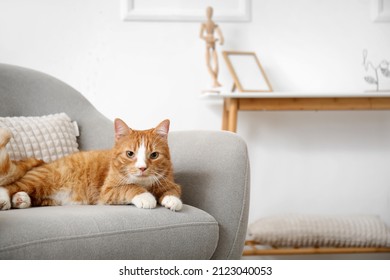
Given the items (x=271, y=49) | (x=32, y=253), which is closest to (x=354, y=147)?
(x=271, y=49)

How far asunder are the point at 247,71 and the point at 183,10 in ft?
1.37

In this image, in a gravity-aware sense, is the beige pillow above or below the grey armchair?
below

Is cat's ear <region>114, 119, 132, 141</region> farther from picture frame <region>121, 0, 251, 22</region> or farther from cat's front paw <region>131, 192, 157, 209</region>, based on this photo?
picture frame <region>121, 0, 251, 22</region>

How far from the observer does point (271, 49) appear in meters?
2.36

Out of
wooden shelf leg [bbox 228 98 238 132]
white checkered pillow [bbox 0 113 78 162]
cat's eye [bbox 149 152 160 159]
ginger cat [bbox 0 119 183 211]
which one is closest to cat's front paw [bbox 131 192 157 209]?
ginger cat [bbox 0 119 183 211]

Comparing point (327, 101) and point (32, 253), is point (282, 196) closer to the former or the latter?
point (327, 101)

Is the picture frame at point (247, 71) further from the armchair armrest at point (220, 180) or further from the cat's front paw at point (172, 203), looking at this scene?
→ the cat's front paw at point (172, 203)

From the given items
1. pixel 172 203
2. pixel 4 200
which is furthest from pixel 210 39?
pixel 4 200

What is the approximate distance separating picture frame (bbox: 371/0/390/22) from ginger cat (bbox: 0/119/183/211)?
152 centimetres

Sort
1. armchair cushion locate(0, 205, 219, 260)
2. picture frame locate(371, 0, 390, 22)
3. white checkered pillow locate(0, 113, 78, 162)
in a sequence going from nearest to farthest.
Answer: armchair cushion locate(0, 205, 219, 260) < white checkered pillow locate(0, 113, 78, 162) < picture frame locate(371, 0, 390, 22)

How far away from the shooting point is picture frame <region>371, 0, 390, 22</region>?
238cm

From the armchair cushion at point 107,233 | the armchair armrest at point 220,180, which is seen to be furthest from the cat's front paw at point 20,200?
the armchair armrest at point 220,180

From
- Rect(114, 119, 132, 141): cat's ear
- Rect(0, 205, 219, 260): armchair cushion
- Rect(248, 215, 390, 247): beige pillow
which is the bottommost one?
Rect(248, 215, 390, 247): beige pillow
